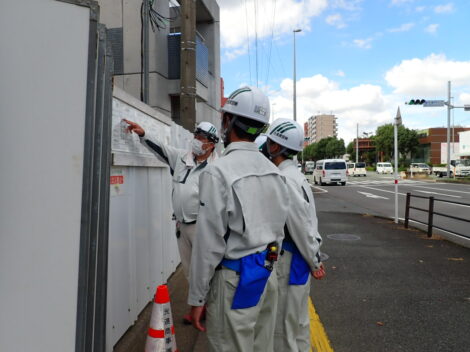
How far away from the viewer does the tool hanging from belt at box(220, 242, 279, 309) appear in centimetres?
194

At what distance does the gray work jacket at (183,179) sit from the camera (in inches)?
138

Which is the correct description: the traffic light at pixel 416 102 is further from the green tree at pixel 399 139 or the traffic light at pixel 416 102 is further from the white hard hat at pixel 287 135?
the green tree at pixel 399 139

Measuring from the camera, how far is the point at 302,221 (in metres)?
2.58

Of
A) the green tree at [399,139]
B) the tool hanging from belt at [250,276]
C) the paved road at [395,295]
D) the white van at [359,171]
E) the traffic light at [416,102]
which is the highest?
the green tree at [399,139]

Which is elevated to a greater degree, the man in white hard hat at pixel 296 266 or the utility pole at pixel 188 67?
the utility pole at pixel 188 67

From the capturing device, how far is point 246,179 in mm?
2008

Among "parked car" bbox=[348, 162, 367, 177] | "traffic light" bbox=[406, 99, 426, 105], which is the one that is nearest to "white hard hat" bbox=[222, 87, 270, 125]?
"traffic light" bbox=[406, 99, 426, 105]

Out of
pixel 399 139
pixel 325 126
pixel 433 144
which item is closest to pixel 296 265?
pixel 399 139

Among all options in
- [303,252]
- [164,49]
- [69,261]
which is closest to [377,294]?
[303,252]

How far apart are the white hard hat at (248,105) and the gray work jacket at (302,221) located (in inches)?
21.2

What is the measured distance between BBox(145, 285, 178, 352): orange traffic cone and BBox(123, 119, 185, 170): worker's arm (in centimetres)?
131

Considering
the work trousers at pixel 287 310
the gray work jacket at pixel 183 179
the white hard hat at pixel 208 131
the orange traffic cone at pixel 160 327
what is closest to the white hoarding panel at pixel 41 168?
the orange traffic cone at pixel 160 327

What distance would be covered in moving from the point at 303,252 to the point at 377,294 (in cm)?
278

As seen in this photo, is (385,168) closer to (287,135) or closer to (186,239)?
(186,239)
